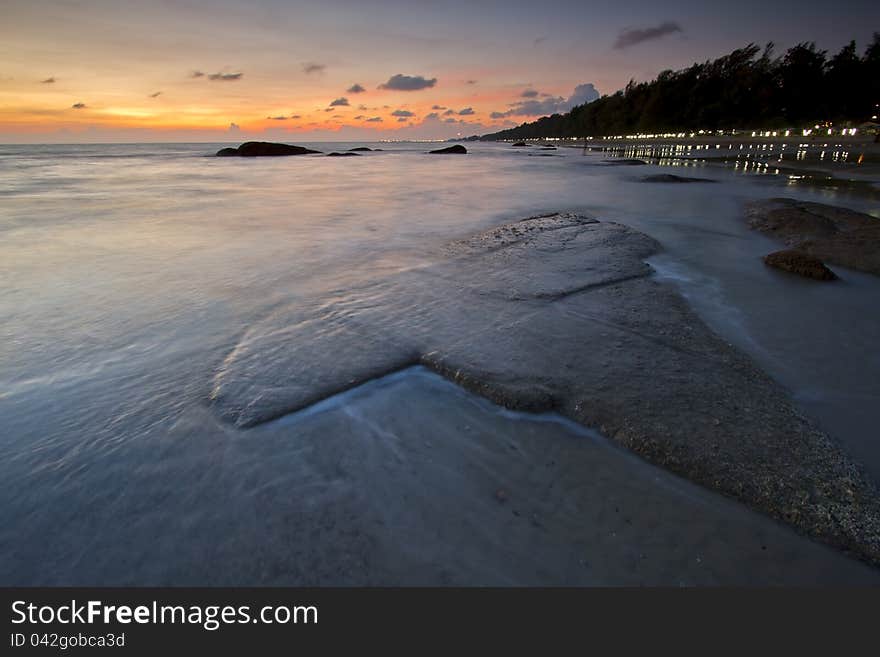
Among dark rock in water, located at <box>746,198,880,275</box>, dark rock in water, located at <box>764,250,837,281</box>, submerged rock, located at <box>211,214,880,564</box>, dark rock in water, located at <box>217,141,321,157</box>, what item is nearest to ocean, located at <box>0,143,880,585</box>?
submerged rock, located at <box>211,214,880,564</box>

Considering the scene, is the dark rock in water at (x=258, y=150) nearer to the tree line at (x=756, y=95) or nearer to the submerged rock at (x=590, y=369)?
the submerged rock at (x=590, y=369)

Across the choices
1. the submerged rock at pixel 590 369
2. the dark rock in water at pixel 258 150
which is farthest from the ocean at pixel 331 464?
the dark rock in water at pixel 258 150

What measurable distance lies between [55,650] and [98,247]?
344 inches

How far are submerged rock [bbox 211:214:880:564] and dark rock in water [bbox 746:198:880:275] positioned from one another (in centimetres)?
369

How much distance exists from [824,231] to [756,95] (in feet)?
304

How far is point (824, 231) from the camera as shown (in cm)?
826

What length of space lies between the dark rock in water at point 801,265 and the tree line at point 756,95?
254ft

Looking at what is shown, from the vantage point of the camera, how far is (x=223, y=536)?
202 cm

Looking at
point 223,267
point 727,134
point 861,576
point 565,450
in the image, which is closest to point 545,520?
point 565,450

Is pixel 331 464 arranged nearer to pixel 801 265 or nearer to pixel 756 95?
pixel 801 265

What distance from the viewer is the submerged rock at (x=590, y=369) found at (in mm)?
2307

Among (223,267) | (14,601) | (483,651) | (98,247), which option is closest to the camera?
(483,651)

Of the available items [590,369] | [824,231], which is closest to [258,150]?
[824,231]

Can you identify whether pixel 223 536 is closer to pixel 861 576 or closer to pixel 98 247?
pixel 861 576
